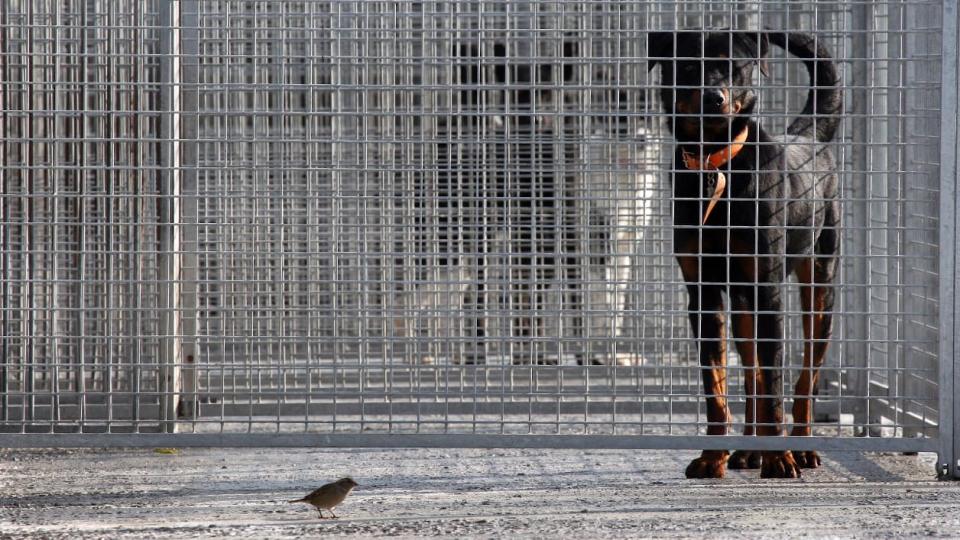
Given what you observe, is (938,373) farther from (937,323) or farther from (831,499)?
(831,499)

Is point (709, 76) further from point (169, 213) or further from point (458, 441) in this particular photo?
point (169, 213)

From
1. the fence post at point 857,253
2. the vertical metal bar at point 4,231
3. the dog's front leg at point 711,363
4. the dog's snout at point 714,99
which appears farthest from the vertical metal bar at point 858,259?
the vertical metal bar at point 4,231

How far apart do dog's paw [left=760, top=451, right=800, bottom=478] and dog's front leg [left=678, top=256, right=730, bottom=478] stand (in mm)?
134

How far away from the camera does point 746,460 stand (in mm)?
4621

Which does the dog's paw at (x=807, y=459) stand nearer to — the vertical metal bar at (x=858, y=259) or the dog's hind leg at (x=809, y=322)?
the dog's hind leg at (x=809, y=322)

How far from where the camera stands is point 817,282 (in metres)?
4.83

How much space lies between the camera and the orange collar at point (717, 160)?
424 centimetres

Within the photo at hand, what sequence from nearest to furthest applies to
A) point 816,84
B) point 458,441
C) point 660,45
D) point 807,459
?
point 458,441
point 660,45
point 816,84
point 807,459

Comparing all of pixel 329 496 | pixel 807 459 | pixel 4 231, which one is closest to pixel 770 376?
pixel 807 459

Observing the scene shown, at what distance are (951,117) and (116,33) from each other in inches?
127

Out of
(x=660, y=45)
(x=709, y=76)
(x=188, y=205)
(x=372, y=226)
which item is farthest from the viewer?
(x=188, y=205)

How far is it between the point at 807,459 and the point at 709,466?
1.74ft

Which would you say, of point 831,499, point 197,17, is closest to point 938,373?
point 831,499

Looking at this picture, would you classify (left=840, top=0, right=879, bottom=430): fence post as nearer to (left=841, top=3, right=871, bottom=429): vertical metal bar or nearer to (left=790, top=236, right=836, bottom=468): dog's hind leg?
(left=841, top=3, right=871, bottom=429): vertical metal bar
